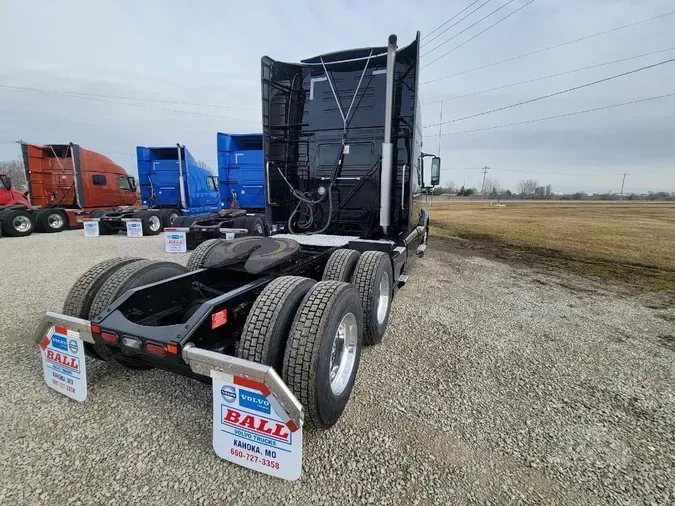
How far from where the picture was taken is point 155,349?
6.28 ft

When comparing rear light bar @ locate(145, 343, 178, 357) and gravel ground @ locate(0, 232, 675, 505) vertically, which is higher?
rear light bar @ locate(145, 343, 178, 357)

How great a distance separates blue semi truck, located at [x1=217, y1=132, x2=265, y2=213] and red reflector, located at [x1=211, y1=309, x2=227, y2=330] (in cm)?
932

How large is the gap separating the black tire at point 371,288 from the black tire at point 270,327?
1.23 meters

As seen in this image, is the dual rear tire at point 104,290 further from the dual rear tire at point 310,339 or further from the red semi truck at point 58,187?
the red semi truck at point 58,187

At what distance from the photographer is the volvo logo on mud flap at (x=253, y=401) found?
1756 millimetres

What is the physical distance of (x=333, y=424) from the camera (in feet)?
7.21

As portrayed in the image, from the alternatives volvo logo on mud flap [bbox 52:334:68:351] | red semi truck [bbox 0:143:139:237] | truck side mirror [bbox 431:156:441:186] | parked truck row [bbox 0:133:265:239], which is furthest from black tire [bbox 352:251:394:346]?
red semi truck [bbox 0:143:139:237]

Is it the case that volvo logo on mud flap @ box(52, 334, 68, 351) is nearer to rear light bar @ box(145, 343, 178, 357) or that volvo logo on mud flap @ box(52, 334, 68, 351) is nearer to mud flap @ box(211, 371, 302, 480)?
rear light bar @ box(145, 343, 178, 357)

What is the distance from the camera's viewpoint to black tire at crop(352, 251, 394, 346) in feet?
11.1

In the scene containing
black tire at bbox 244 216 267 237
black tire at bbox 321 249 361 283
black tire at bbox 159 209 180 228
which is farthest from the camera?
black tire at bbox 159 209 180 228

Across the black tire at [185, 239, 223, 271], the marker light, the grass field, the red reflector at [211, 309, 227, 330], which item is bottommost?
the grass field

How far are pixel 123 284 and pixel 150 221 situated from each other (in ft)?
36.8

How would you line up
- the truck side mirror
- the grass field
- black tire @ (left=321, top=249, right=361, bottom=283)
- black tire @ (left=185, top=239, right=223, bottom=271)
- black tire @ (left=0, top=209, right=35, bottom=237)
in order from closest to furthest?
black tire @ (left=321, top=249, right=361, bottom=283) → black tire @ (left=185, top=239, right=223, bottom=271) → the truck side mirror → the grass field → black tire @ (left=0, top=209, right=35, bottom=237)

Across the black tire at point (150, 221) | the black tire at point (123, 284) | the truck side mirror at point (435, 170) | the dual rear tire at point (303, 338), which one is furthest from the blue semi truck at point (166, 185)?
the dual rear tire at point (303, 338)
